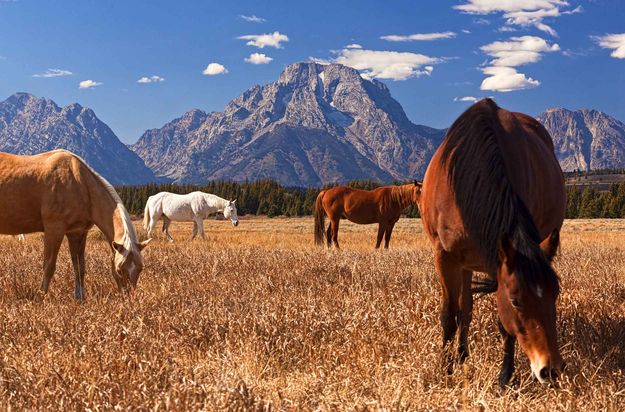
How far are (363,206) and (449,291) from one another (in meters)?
14.9

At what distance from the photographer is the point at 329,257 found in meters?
10.2

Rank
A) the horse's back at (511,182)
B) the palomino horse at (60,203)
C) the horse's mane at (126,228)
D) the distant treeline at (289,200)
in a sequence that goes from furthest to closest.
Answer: the distant treeline at (289,200) → the palomino horse at (60,203) → the horse's mane at (126,228) → the horse's back at (511,182)

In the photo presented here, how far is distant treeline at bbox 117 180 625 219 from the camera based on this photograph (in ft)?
287

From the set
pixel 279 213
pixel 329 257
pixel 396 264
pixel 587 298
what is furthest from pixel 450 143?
pixel 279 213

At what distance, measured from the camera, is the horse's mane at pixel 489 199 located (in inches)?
130

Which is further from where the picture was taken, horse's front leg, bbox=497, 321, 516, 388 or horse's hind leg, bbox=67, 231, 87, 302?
horse's hind leg, bbox=67, 231, 87, 302

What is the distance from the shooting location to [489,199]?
12.6ft

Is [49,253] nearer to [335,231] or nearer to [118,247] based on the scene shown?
[118,247]

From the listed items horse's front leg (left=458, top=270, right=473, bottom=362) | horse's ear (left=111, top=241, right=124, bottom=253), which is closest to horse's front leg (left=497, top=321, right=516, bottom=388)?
horse's front leg (left=458, top=270, right=473, bottom=362)

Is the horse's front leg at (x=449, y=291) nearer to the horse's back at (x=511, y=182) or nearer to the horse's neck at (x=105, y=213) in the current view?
the horse's back at (x=511, y=182)

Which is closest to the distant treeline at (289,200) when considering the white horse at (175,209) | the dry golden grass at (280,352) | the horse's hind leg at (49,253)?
the white horse at (175,209)

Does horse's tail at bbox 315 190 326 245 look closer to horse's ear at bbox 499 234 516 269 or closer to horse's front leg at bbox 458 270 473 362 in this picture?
horse's front leg at bbox 458 270 473 362

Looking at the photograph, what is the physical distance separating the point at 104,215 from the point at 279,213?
94.2m

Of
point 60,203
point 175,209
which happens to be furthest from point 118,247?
point 175,209
